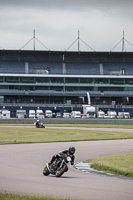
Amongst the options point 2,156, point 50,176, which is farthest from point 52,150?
point 50,176

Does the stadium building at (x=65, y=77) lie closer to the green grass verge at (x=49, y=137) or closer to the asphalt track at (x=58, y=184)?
the green grass verge at (x=49, y=137)

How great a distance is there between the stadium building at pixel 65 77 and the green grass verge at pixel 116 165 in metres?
95.9

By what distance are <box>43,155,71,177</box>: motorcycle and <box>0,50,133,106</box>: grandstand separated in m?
103

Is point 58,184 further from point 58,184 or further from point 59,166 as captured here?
point 59,166

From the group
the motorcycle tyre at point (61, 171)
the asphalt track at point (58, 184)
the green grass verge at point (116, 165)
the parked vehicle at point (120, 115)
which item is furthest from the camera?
the parked vehicle at point (120, 115)

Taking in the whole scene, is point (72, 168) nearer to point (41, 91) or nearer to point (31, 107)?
point (31, 107)

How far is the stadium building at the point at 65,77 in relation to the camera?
405 feet

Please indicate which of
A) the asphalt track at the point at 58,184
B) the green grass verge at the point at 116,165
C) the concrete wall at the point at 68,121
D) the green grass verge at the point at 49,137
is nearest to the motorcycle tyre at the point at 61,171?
the asphalt track at the point at 58,184

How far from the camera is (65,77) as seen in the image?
124 m

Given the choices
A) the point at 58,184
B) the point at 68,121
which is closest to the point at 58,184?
the point at 58,184

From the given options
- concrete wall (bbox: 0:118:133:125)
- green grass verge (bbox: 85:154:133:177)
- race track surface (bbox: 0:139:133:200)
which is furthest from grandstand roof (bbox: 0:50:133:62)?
race track surface (bbox: 0:139:133:200)

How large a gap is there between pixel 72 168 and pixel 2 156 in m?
5.98

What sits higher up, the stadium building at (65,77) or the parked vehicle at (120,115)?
the stadium building at (65,77)

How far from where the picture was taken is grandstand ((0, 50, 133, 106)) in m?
123
